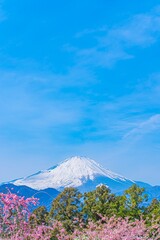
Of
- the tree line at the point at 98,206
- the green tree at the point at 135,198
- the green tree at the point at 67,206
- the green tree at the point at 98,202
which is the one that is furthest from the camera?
the green tree at the point at 67,206

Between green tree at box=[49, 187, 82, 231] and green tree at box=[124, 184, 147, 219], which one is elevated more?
green tree at box=[49, 187, 82, 231]

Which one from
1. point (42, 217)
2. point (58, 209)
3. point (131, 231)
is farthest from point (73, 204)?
point (131, 231)

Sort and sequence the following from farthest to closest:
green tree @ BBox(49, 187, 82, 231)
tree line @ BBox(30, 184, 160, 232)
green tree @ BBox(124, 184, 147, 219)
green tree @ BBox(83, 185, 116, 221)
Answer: green tree @ BBox(49, 187, 82, 231) → green tree @ BBox(83, 185, 116, 221) → green tree @ BBox(124, 184, 147, 219) → tree line @ BBox(30, 184, 160, 232)

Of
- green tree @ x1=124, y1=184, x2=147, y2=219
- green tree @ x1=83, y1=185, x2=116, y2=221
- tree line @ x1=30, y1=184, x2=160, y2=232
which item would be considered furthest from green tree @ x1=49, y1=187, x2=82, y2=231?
green tree @ x1=124, y1=184, x2=147, y2=219

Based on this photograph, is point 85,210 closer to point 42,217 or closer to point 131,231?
point 42,217

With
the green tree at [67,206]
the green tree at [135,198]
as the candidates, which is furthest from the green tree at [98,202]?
the green tree at [135,198]

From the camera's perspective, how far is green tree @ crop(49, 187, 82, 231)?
90.3ft

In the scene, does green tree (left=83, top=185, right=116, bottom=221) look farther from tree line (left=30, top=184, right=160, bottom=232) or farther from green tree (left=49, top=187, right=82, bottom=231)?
green tree (left=49, top=187, right=82, bottom=231)

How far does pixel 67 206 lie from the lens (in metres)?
27.8

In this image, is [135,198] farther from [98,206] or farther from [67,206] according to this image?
[67,206]

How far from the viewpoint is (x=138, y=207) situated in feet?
80.5

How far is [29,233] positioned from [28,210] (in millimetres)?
502

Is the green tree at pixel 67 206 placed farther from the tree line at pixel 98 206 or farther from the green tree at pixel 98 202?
the green tree at pixel 98 202

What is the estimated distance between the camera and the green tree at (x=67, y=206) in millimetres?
27531
